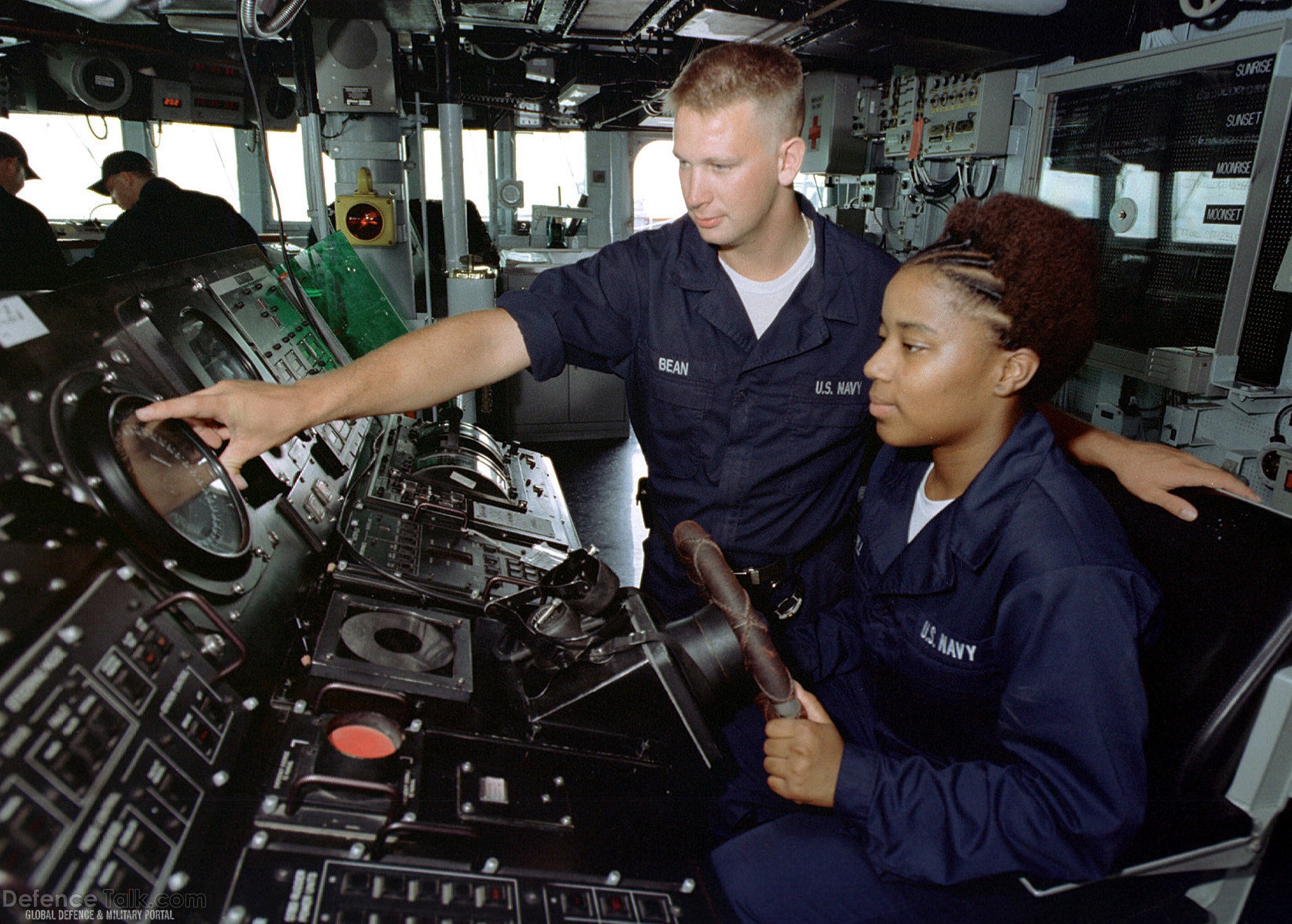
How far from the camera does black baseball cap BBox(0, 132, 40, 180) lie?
150 inches

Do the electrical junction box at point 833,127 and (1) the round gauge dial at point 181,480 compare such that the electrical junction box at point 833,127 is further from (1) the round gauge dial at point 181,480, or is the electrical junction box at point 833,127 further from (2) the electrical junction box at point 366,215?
(1) the round gauge dial at point 181,480

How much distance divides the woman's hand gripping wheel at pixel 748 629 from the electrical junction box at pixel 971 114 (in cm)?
333

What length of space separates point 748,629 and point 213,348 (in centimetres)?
118

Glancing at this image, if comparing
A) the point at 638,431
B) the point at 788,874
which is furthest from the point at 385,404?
the point at 788,874

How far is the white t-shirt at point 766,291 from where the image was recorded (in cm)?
177

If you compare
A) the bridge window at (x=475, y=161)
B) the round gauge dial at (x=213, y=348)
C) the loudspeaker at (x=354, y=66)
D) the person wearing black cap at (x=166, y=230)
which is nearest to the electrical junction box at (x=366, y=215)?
the loudspeaker at (x=354, y=66)

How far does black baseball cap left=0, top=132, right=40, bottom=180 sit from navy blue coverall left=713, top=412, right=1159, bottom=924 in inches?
181

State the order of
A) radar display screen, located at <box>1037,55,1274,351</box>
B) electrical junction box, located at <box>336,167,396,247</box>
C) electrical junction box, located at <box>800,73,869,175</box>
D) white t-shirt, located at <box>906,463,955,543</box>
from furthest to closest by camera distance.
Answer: electrical junction box, located at <box>800,73,869,175</box>, electrical junction box, located at <box>336,167,396,247</box>, radar display screen, located at <box>1037,55,1274,351</box>, white t-shirt, located at <box>906,463,955,543</box>

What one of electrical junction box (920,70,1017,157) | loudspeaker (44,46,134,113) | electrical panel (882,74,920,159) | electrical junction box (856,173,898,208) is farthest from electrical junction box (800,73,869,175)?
loudspeaker (44,46,134,113)

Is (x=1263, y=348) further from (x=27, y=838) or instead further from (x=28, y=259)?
(x=28, y=259)

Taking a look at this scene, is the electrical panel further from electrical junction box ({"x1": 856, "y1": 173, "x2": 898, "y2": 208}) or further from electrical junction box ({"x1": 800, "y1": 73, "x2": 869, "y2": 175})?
electrical junction box ({"x1": 856, "y1": 173, "x2": 898, "y2": 208})

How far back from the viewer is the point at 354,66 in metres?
3.50

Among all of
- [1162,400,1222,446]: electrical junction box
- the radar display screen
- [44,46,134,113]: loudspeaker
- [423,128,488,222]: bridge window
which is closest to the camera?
the radar display screen

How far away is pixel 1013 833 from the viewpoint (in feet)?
3.08
